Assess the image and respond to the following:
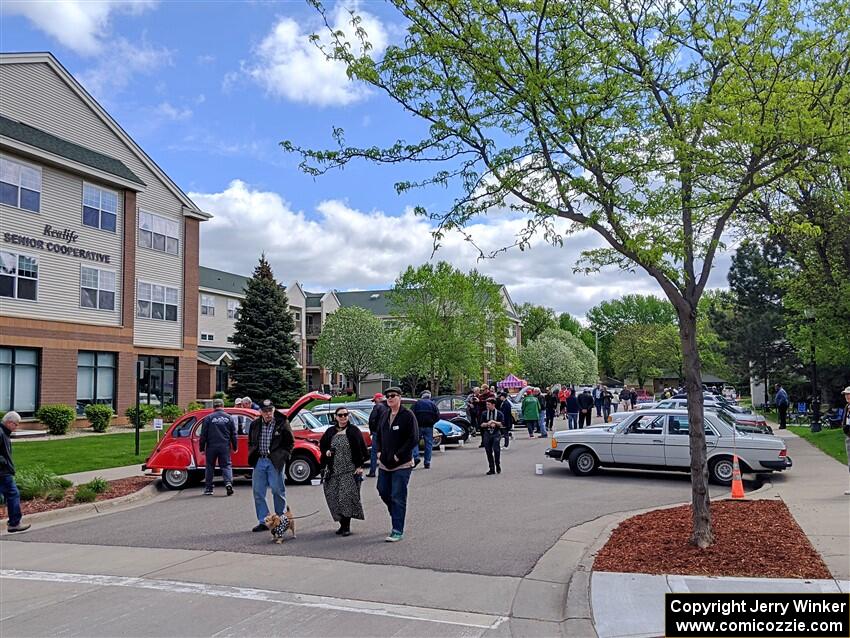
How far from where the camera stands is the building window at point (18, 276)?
2622 centimetres

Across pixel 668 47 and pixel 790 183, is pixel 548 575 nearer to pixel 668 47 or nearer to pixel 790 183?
pixel 668 47

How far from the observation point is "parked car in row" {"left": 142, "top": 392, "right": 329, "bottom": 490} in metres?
14.7

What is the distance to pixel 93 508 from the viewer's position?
1255cm

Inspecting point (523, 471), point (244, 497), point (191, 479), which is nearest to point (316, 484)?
point (244, 497)

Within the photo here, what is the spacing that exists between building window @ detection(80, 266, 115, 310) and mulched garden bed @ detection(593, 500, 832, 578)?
25.8 m

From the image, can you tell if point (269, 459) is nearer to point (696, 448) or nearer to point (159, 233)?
point (696, 448)

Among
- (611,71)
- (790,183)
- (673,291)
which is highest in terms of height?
(611,71)

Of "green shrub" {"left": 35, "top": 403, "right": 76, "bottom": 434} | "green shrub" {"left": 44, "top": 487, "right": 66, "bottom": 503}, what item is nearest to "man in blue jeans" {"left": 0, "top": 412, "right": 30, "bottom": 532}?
"green shrub" {"left": 44, "top": 487, "right": 66, "bottom": 503}

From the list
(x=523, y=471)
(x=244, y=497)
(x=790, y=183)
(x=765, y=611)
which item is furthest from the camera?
(x=523, y=471)

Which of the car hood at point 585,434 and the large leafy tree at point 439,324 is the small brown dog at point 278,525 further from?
the large leafy tree at point 439,324

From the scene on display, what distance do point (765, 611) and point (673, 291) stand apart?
12.1 feet

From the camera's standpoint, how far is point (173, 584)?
24.7 feet

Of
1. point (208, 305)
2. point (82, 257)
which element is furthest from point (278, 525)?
point (208, 305)

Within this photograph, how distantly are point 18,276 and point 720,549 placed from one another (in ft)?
86.0
